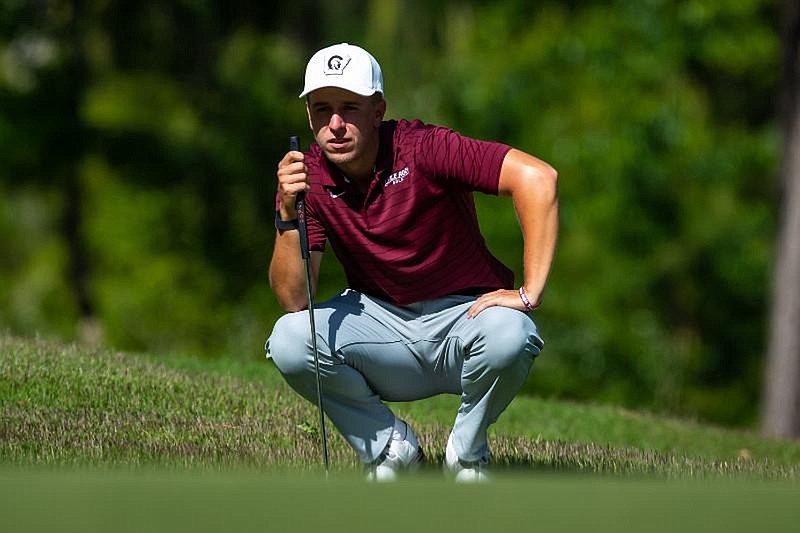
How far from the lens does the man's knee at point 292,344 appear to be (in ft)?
20.7

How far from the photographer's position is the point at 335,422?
657 centimetres

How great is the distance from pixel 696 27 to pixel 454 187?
18336mm

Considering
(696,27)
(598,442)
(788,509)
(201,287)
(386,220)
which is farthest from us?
(201,287)

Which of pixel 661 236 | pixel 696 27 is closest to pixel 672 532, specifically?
pixel 696 27

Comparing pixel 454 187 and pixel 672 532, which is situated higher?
pixel 454 187

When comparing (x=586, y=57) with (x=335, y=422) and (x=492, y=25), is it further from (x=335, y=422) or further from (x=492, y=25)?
(x=335, y=422)

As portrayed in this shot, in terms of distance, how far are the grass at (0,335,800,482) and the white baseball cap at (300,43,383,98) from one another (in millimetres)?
1525

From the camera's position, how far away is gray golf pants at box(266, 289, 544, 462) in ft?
20.4

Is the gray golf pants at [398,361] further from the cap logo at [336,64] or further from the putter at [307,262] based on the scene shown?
the cap logo at [336,64]

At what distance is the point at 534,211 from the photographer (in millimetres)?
6137

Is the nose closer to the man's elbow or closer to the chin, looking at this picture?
the chin

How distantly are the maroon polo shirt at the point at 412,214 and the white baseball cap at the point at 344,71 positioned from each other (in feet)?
0.95

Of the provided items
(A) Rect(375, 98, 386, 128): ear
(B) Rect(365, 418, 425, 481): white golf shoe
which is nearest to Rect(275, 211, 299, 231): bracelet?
(A) Rect(375, 98, 386, 128): ear

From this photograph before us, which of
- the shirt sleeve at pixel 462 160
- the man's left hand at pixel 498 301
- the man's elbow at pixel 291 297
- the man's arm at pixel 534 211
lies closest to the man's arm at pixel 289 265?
the man's elbow at pixel 291 297
